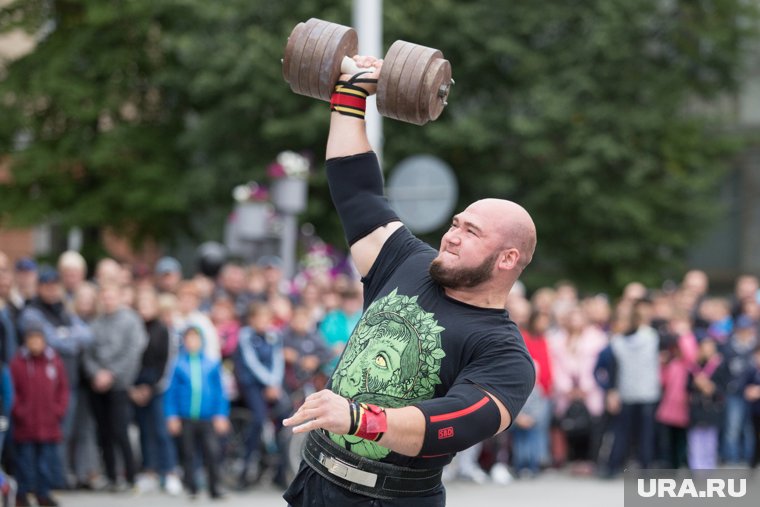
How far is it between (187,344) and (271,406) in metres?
1.25

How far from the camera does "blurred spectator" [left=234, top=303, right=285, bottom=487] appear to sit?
11.4m

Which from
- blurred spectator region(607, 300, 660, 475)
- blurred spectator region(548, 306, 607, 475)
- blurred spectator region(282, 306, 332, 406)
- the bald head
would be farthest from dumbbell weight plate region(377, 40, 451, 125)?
blurred spectator region(548, 306, 607, 475)

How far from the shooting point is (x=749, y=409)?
44.9 ft

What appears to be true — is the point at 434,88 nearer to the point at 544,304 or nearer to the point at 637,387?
the point at 637,387

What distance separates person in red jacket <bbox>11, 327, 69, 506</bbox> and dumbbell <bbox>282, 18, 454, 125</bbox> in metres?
5.94

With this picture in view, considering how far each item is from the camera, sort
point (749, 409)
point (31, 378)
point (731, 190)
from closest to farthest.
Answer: point (31, 378), point (749, 409), point (731, 190)

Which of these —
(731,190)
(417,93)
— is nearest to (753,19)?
(731,190)

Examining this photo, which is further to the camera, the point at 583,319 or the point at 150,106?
the point at 150,106

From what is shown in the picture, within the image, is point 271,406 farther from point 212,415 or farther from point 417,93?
point 417,93

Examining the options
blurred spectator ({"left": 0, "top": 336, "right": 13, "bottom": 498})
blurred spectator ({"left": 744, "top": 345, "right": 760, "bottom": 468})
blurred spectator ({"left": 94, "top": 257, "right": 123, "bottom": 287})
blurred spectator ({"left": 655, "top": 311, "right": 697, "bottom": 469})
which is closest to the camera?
blurred spectator ({"left": 0, "top": 336, "right": 13, "bottom": 498})

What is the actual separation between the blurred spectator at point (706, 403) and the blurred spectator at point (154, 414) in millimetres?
5557

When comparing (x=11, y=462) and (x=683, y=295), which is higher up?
(x=683, y=295)

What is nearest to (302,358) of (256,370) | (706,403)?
(256,370)

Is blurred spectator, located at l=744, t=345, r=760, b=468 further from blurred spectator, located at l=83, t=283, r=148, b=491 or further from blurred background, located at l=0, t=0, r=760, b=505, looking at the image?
blurred spectator, located at l=83, t=283, r=148, b=491
